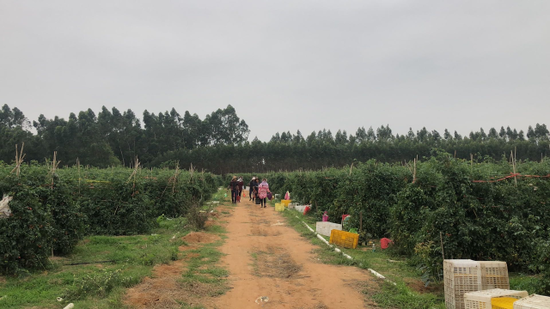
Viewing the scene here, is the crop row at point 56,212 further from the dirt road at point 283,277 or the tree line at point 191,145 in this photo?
the tree line at point 191,145

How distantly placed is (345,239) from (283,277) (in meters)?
3.53

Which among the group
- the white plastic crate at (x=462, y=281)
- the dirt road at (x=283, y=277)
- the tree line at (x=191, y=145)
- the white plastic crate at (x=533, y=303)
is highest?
the tree line at (x=191, y=145)

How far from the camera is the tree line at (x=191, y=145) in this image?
52.2 m

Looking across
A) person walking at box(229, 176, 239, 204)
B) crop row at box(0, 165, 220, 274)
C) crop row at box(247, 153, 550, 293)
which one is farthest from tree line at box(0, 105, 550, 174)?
crop row at box(247, 153, 550, 293)

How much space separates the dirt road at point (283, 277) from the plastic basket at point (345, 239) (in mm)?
814

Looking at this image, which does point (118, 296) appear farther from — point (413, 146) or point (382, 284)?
point (413, 146)

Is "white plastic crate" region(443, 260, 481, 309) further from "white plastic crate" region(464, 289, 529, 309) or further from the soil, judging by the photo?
the soil

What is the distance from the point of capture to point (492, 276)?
5234 millimetres

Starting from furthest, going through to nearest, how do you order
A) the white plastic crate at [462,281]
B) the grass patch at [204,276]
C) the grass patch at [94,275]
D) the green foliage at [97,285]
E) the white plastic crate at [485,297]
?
the grass patch at [204,276] < the green foliage at [97,285] < the grass patch at [94,275] < the white plastic crate at [462,281] < the white plastic crate at [485,297]

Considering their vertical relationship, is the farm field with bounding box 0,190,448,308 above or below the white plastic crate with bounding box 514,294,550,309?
below

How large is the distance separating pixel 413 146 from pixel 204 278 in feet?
187

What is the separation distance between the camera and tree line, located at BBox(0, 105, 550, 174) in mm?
52219

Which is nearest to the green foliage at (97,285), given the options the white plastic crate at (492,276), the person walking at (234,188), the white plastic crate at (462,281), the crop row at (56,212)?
the crop row at (56,212)

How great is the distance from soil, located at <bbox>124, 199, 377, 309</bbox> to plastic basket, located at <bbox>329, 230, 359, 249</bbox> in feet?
2.32
